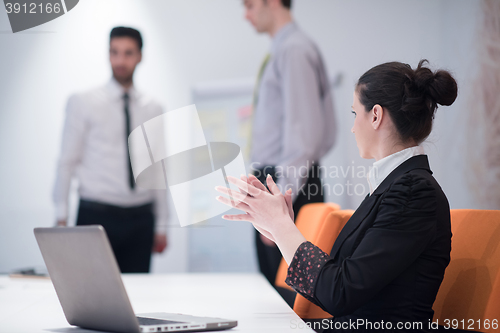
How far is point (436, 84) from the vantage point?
1.09 metres

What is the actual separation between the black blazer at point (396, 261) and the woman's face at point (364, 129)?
0.50 feet

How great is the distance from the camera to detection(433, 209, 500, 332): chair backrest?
3.28ft

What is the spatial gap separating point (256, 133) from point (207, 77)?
2.01 ft

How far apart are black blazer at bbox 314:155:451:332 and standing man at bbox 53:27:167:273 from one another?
230cm

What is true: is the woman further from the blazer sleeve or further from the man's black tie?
the man's black tie

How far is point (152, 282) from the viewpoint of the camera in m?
1.82

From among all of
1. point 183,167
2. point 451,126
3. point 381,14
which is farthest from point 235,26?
point 183,167

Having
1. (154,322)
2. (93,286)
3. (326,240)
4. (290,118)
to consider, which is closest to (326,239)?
(326,240)

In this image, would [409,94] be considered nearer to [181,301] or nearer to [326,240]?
[326,240]

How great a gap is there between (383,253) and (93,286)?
589 millimetres

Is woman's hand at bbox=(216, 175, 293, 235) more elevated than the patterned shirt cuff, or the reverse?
woman's hand at bbox=(216, 175, 293, 235)

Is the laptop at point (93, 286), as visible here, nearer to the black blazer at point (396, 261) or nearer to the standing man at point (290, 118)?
the black blazer at point (396, 261)

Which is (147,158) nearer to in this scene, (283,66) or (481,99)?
(283,66)

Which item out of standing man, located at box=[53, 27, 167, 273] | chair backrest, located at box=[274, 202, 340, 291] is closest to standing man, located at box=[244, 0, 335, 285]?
chair backrest, located at box=[274, 202, 340, 291]
